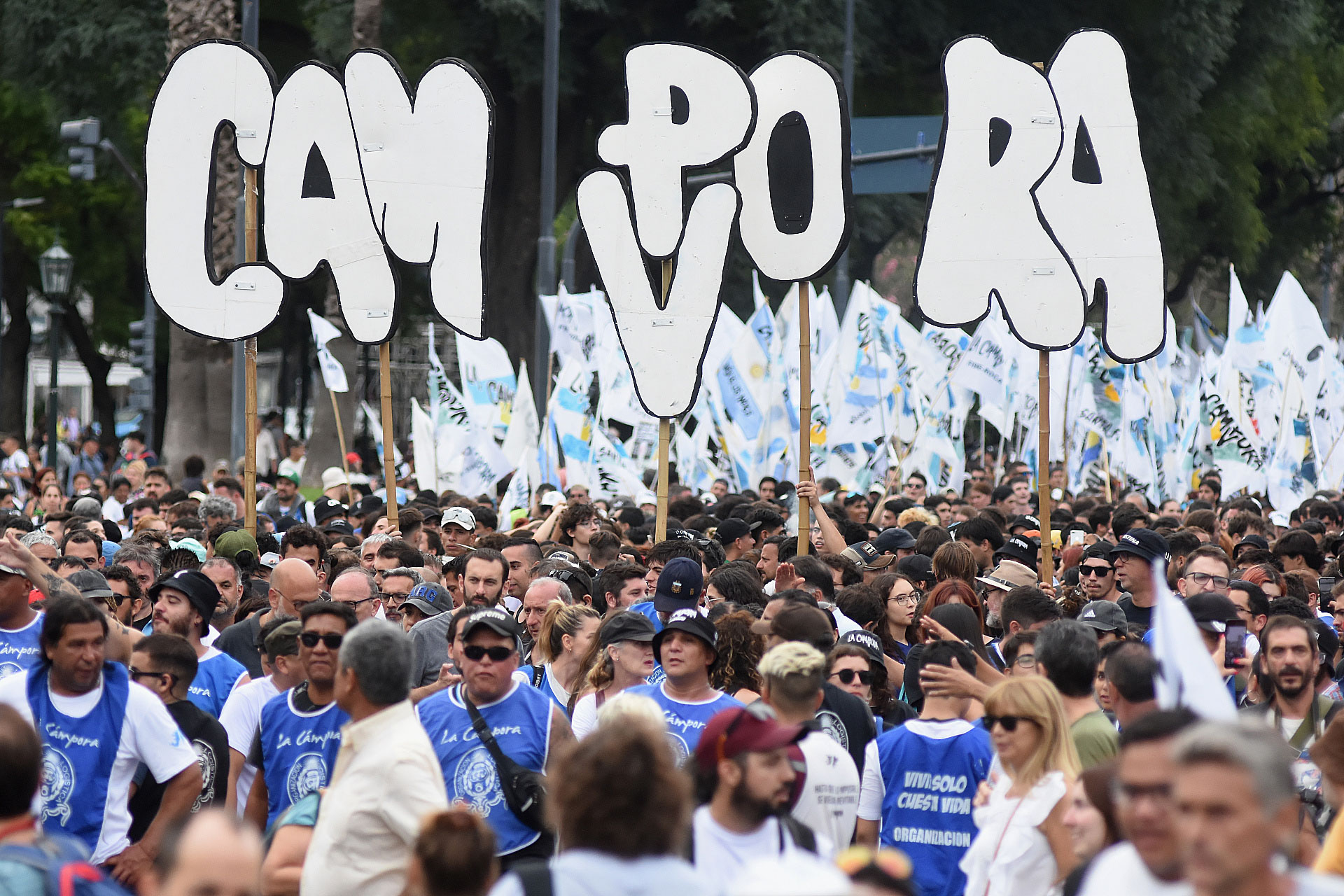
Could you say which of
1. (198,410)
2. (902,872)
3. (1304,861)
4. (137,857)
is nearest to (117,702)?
(137,857)

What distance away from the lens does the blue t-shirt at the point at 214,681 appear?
6.59m

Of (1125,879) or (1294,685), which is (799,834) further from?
(1294,685)

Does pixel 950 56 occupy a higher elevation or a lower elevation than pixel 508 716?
higher

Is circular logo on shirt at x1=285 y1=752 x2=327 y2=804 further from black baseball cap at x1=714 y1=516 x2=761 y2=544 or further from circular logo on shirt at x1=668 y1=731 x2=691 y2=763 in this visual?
black baseball cap at x1=714 y1=516 x2=761 y2=544

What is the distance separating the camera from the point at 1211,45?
26656mm

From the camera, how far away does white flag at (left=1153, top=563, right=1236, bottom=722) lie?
393cm

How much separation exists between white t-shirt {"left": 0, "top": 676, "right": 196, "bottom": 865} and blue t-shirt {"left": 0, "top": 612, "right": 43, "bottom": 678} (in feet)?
3.22

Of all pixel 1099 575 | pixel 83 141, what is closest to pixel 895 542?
pixel 1099 575

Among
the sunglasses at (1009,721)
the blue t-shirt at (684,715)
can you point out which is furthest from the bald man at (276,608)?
the sunglasses at (1009,721)

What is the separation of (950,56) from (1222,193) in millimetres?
24116

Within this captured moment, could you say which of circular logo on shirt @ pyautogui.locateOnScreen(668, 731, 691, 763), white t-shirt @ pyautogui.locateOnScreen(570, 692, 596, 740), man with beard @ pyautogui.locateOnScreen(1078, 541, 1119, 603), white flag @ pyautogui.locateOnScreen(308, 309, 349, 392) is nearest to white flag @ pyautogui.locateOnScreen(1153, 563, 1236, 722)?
circular logo on shirt @ pyautogui.locateOnScreen(668, 731, 691, 763)

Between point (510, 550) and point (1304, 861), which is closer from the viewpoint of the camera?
point (1304, 861)

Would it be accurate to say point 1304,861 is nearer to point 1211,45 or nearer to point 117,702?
point 117,702

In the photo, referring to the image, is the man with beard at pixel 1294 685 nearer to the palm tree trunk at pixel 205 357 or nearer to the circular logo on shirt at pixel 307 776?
the circular logo on shirt at pixel 307 776
